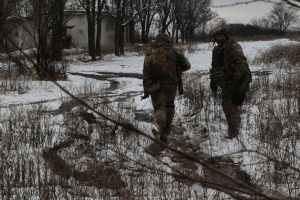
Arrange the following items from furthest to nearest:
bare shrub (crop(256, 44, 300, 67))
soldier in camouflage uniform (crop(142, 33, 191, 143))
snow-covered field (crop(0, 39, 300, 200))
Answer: bare shrub (crop(256, 44, 300, 67))
soldier in camouflage uniform (crop(142, 33, 191, 143))
snow-covered field (crop(0, 39, 300, 200))

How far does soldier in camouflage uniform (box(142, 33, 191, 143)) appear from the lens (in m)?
6.75

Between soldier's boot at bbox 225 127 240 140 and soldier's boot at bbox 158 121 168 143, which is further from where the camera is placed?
soldier's boot at bbox 225 127 240 140

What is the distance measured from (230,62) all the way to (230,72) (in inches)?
6.1

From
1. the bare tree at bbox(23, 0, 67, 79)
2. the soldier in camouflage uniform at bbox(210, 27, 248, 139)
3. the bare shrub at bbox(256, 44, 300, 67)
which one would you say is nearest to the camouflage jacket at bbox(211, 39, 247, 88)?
A: the soldier in camouflage uniform at bbox(210, 27, 248, 139)

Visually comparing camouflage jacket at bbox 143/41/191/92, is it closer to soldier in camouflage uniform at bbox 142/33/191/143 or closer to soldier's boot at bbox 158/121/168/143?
soldier in camouflage uniform at bbox 142/33/191/143

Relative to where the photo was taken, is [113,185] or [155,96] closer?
[113,185]

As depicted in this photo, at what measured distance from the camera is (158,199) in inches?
167

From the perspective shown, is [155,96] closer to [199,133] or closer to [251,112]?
[199,133]

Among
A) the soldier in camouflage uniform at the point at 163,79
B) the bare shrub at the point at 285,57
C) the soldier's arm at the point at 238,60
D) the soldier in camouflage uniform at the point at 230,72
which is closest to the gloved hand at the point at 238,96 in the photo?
the soldier in camouflage uniform at the point at 230,72

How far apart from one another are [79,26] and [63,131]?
42.9 meters

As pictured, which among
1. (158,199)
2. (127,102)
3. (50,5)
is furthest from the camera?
(50,5)

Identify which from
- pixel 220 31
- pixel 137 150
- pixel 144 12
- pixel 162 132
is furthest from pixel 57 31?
pixel 144 12

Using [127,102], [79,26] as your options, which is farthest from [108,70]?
[79,26]

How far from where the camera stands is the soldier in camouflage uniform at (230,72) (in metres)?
6.62
